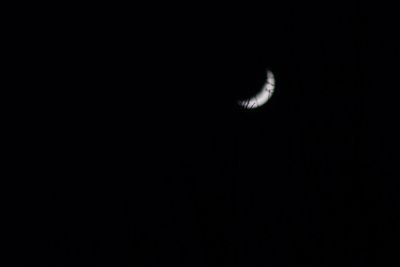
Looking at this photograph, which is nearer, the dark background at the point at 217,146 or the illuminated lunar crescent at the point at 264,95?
the dark background at the point at 217,146

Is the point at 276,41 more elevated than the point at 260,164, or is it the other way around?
the point at 276,41

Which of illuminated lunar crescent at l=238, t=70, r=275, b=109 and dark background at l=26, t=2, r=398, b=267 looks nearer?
dark background at l=26, t=2, r=398, b=267

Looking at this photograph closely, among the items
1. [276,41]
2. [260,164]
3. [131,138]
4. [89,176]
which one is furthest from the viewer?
[276,41]

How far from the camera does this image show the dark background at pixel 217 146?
1714mm

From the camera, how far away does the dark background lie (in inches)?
67.5

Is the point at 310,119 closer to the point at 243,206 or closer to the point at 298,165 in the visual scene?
the point at 298,165

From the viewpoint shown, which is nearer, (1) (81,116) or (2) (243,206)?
(1) (81,116)

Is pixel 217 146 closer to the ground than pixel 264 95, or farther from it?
closer to the ground

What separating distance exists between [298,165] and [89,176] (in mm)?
1548

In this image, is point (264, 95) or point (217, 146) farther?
point (264, 95)

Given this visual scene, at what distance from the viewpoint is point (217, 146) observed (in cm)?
197

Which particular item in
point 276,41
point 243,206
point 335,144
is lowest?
point 243,206

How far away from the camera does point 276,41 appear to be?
7.45 feet

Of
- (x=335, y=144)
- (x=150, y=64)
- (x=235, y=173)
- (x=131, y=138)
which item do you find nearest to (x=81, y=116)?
(x=131, y=138)
